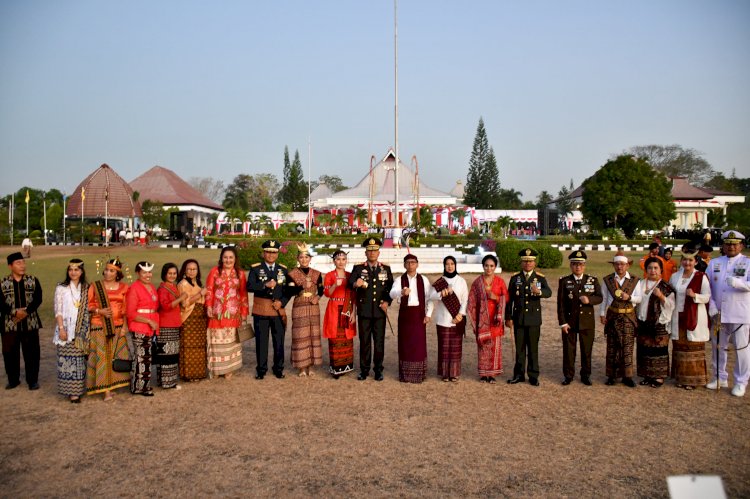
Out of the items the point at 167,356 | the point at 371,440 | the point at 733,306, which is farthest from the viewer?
the point at 167,356

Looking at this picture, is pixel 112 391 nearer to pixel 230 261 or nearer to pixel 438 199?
pixel 230 261

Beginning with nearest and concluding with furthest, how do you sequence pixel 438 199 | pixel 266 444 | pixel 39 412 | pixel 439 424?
1. pixel 266 444
2. pixel 439 424
3. pixel 39 412
4. pixel 438 199

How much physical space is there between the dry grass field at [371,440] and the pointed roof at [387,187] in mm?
45170

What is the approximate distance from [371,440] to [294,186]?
64.7 meters

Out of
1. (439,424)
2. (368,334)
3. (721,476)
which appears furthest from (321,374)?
(721,476)

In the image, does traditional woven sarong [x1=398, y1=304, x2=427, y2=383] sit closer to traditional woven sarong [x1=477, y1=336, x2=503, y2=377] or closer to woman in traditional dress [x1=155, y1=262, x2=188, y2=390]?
traditional woven sarong [x1=477, y1=336, x2=503, y2=377]

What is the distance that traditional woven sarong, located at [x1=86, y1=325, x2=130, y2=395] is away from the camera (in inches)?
211

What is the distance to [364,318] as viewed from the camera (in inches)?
243

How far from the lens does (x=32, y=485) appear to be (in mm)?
3641

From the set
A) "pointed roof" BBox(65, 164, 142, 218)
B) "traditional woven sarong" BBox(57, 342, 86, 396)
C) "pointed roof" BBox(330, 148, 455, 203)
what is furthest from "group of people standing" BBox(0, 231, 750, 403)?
"pointed roof" BBox(65, 164, 142, 218)

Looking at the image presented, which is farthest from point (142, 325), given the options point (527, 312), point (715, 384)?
point (715, 384)

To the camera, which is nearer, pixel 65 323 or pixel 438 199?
pixel 65 323

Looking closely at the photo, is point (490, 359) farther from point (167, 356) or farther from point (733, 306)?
point (167, 356)

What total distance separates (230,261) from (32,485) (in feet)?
9.17
